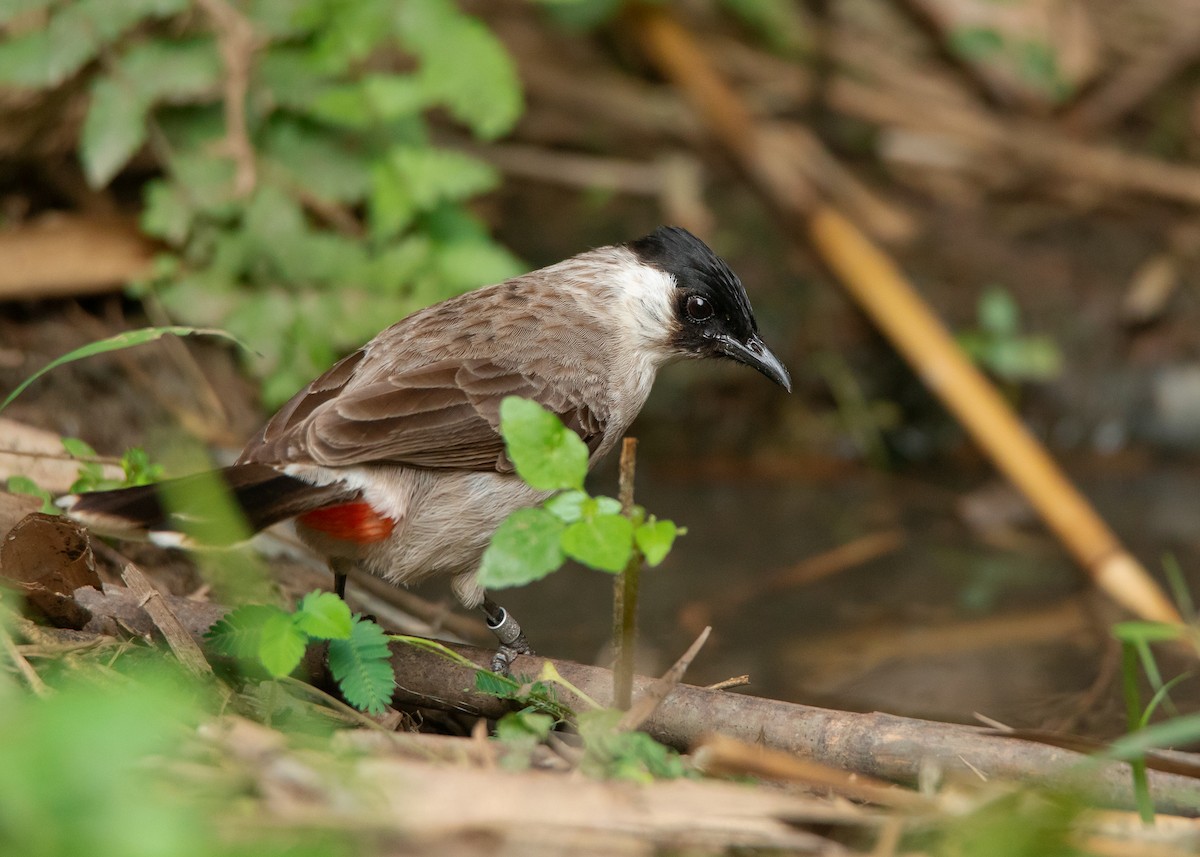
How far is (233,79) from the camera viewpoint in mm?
5211

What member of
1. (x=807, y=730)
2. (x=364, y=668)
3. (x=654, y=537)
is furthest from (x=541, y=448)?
(x=807, y=730)

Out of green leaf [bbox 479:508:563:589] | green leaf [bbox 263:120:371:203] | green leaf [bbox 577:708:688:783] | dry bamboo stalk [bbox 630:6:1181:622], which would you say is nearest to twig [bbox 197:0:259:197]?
green leaf [bbox 263:120:371:203]

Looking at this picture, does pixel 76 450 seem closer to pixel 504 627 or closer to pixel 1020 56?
pixel 504 627

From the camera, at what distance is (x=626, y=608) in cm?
258

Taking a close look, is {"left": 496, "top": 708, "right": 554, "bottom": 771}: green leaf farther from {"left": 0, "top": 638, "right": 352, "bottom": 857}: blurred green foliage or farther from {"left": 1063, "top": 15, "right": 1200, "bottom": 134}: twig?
{"left": 1063, "top": 15, "right": 1200, "bottom": 134}: twig

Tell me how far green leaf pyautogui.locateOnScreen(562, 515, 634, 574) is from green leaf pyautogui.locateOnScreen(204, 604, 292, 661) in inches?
29.0

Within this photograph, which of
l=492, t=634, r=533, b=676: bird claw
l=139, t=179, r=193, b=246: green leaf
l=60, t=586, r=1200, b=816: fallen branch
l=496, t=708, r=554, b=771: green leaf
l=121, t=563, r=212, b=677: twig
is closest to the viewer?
l=496, t=708, r=554, b=771: green leaf

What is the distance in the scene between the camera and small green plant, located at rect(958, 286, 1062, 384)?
7105 mm

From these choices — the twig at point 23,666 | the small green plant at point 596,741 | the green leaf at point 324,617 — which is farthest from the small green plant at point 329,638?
the twig at point 23,666

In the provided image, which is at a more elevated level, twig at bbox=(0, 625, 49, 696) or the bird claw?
twig at bbox=(0, 625, 49, 696)

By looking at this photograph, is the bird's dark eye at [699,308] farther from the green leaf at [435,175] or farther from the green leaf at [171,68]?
the green leaf at [171,68]

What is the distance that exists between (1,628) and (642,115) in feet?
18.0

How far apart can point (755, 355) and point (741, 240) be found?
2874 mm

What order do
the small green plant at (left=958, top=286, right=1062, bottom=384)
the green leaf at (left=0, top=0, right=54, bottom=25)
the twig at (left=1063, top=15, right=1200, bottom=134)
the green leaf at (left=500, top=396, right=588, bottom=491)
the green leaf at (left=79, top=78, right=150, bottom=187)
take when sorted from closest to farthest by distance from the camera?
the green leaf at (left=500, top=396, right=588, bottom=491) < the green leaf at (left=0, top=0, right=54, bottom=25) < the green leaf at (left=79, top=78, right=150, bottom=187) < the small green plant at (left=958, top=286, right=1062, bottom=384) < the twig at (left=1063, top=15, right=1200, bottom=134)
